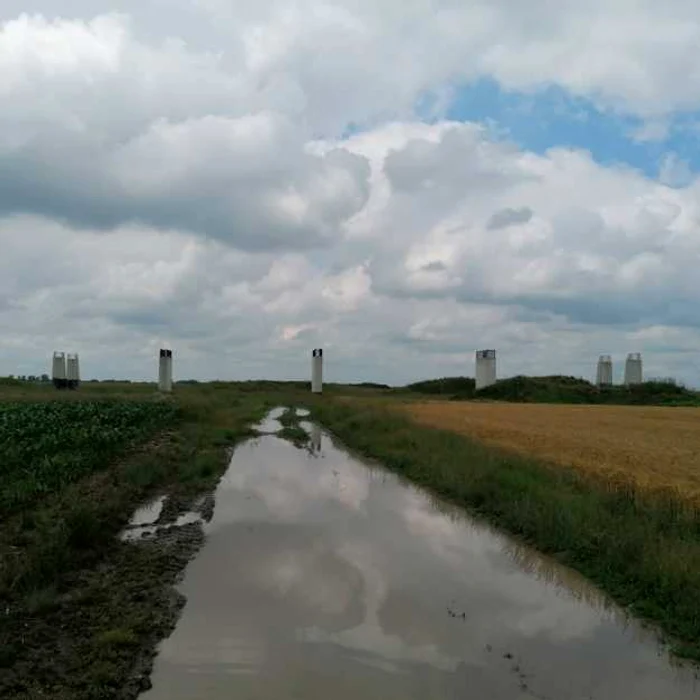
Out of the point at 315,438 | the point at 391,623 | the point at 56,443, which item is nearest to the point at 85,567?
the point at 391,623

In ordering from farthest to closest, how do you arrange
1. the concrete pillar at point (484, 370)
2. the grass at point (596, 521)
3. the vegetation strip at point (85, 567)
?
the concrete pillar at point (484, 370) → the grass at point (596, 521) → the vegetation strip at point (85, 567)

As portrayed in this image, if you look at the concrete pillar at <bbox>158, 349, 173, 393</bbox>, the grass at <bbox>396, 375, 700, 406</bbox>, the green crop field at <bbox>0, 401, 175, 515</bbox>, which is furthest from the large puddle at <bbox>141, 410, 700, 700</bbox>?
the grass at <bbox>396, 375, 700, 406</bbox>

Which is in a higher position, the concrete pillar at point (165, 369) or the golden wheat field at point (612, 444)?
the concrete pillar at point (165, 369)

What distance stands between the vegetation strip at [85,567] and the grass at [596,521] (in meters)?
5.55

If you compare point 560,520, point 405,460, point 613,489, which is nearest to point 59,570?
point 560,520

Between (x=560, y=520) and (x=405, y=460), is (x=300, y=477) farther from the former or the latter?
(x=560, y=520)

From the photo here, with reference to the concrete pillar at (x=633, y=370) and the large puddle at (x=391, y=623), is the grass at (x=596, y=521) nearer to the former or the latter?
the large puddle at (x=391, y=623)

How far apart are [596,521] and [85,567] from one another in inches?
314

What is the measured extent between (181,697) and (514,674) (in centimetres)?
302

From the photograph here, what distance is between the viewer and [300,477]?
2020cm

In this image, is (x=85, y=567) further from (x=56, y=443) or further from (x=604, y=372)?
(x=604, y=372)

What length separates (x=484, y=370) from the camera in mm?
86750

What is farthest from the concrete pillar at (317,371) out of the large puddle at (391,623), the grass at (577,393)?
the large puddle at (391,623)

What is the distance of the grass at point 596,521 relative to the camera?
906 cm
